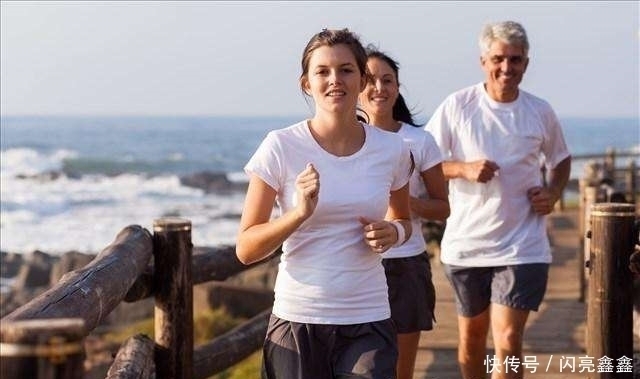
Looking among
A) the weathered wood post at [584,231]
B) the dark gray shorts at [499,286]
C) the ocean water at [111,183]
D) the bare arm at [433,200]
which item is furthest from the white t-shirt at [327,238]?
the ocean water at [111,183]

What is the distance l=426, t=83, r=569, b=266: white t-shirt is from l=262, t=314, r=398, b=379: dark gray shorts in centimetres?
203

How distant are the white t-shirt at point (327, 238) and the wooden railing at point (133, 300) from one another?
27.0 inches

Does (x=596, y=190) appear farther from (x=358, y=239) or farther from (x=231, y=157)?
(x=231, y=157)

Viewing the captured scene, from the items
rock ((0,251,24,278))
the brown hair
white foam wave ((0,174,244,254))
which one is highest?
the brown hair

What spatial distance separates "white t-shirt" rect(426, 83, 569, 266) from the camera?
19.2 feet

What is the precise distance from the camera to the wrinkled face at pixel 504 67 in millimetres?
5809

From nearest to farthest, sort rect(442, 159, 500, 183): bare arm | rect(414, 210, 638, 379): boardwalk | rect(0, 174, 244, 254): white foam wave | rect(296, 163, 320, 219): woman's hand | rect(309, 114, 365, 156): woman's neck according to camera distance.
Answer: rect(296, 163, 320, 219): woman's hand < rect(309, 114, 365, 156): woman's neck < rect(442, 159, 500, 183): bare arm < rect(414, 210, 638, 379): boardwalk < rect(0, 174, 244, 254): white foam wave

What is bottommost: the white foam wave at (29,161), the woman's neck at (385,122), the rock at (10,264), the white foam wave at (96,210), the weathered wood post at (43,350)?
the white foam wave at (29,161)

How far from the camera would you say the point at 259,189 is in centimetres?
389

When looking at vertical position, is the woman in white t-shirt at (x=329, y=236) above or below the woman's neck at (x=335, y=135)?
below

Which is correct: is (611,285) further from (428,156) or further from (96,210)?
(96,210)

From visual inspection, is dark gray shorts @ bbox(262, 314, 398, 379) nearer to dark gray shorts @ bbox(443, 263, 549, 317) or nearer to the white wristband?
the white wristband

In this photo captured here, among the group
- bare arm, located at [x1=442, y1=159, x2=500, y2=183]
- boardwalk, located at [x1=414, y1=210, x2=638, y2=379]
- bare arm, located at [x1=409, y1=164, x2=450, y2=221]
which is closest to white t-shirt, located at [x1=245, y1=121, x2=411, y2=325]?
bare arm, located at [x1=409, y1=164, x2=450, y2=221]

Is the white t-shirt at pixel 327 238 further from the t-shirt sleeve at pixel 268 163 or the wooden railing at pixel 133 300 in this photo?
the wooden railing at pixel 133 300
